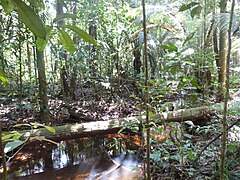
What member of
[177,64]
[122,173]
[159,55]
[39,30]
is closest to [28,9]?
[39,30]

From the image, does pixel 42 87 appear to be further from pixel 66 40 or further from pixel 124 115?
pixel 66 40

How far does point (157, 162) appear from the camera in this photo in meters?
2.29

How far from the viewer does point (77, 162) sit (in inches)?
119

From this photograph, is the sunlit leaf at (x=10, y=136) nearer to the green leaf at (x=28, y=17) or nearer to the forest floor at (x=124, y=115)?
the green leaf at (x=28, y=17)

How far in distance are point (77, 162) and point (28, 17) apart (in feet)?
9.14

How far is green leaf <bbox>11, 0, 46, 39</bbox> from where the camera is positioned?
0.51m

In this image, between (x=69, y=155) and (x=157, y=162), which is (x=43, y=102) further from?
(x=157, y=162)

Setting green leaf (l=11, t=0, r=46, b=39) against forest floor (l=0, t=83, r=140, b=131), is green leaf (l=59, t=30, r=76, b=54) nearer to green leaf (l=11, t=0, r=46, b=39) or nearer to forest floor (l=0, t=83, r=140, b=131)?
green leaf (l=11, t=0, r=46, b=39)

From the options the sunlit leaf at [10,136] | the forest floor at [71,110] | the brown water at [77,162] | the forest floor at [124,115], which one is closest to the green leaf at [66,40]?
the sunlit leaf at [10,136]

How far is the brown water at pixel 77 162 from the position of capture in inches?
105

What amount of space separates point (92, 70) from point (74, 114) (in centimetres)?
118

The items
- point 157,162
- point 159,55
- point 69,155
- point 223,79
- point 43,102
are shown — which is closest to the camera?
point 157,162

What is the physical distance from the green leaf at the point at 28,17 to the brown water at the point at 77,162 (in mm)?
1958

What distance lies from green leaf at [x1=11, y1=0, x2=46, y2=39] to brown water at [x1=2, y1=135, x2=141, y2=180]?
1958mm
